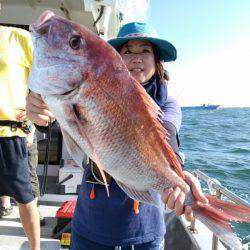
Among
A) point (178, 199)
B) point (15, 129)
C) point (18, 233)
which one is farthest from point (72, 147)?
point (18, 233)

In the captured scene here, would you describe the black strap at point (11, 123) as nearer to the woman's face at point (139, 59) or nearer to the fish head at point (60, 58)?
the woman's face at point (139, 59)

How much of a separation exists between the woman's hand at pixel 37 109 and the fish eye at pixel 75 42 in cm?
28

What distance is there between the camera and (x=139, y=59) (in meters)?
1.93

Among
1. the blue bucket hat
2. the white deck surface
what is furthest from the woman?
the white deck surface

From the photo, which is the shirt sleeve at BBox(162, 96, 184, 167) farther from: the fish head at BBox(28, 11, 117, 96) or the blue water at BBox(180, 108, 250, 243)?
the blue water at BBox(180, 108, 250, 243)

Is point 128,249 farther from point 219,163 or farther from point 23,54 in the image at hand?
point 219,163

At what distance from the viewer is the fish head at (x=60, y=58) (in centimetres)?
133

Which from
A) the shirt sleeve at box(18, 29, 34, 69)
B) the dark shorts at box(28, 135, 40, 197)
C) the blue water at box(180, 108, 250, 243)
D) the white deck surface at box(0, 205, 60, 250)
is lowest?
the blue water at box(180, 108, 250, 243)

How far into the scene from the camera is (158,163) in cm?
155

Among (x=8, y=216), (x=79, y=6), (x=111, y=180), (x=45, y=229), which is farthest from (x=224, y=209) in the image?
(x=79, y=6)

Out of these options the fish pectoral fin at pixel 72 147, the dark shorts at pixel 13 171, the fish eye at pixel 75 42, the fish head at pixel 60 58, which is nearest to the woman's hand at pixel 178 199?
the fish pectoral fin at pixel 72 147

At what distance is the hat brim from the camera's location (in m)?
1.95

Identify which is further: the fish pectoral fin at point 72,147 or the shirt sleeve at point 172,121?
the shirt sleeve at point 172,121

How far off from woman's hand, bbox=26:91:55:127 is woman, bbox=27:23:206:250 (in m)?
0.46
